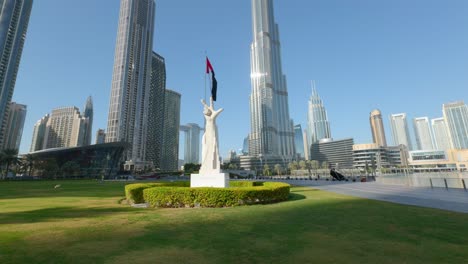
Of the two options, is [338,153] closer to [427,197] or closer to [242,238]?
[427,197]

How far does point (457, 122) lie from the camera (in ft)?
600

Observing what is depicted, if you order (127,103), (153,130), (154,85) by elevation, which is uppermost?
(154,85)

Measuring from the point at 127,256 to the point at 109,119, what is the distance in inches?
6115

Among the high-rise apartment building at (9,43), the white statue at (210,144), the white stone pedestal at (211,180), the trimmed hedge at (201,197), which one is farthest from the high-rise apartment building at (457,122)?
the high-rise apartment building at (9,43)

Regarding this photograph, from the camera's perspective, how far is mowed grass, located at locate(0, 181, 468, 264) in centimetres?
520

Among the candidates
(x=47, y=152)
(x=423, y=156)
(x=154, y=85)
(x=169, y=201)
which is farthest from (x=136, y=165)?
(x=423, y=156)

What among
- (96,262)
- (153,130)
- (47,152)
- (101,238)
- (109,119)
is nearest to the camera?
(96,262)

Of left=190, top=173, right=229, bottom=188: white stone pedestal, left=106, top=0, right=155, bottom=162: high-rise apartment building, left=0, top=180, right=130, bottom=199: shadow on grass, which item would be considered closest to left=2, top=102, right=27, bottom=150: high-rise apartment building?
left=106, top=0, right=155, bottom=162: high-rise apartment building

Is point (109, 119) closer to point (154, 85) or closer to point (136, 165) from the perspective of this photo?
point (136, 165)

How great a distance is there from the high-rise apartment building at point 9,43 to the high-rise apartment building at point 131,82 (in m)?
49.2

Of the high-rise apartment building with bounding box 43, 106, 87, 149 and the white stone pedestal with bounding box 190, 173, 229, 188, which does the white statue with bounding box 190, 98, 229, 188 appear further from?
the high-rise apartment building with bounding box 43, 106, 87, 149

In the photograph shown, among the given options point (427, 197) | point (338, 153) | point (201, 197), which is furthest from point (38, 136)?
point (338, 153)

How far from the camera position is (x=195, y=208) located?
13.1m

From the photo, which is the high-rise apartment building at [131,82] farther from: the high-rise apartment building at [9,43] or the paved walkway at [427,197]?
the paved walkway at [427,197]
